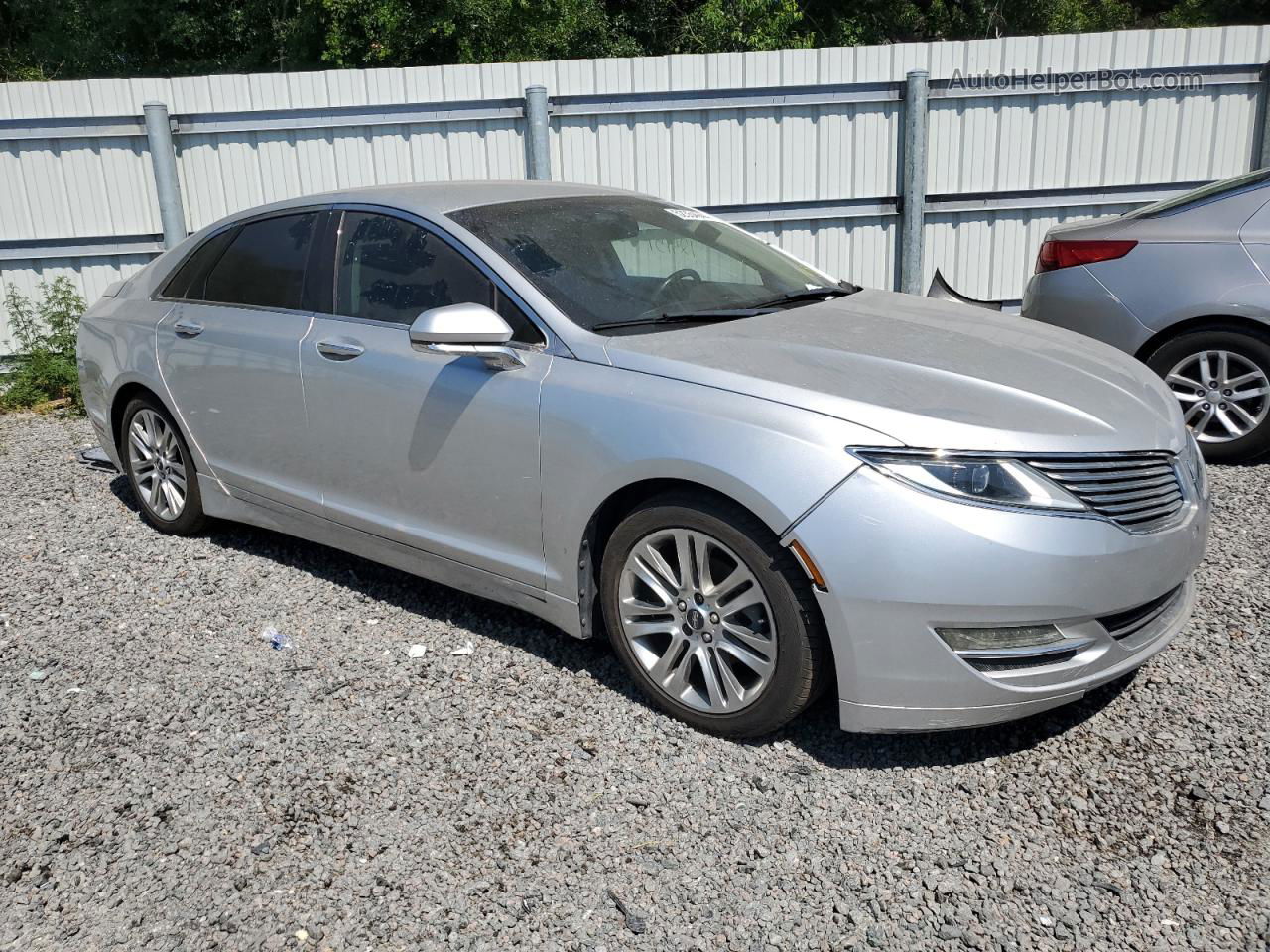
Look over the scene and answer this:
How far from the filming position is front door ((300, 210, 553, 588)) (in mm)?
3727

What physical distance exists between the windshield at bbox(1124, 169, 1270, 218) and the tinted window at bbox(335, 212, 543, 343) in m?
3.99

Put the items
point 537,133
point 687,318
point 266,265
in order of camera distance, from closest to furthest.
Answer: point 687,318 < point 266,265 < point 537,133

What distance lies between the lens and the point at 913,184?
358 inches

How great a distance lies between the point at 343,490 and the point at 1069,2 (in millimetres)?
24667

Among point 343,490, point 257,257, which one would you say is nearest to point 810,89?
point 257,257

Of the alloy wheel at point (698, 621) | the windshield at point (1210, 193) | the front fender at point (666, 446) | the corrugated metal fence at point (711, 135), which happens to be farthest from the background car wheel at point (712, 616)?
the corrugated metal fence at point (711, 135)

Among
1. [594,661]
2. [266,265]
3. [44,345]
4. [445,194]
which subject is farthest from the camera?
[44,345]

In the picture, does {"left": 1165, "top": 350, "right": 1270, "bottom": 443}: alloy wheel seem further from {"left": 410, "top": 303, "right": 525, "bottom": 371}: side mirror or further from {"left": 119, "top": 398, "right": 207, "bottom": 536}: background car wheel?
{"left": 119, "top": 398, "right": 207, "bottom": 536}: background car wheel

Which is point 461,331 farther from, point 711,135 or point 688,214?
point 711,135

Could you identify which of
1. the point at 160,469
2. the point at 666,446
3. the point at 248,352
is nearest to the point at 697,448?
the point at 666,446

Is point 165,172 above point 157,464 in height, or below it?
above

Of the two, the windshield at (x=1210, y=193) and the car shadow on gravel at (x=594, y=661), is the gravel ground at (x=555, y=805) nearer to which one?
the car shadow on gravel at (x=594, y=661)

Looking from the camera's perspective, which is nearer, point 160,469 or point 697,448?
point 697,448

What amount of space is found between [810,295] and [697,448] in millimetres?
1462
